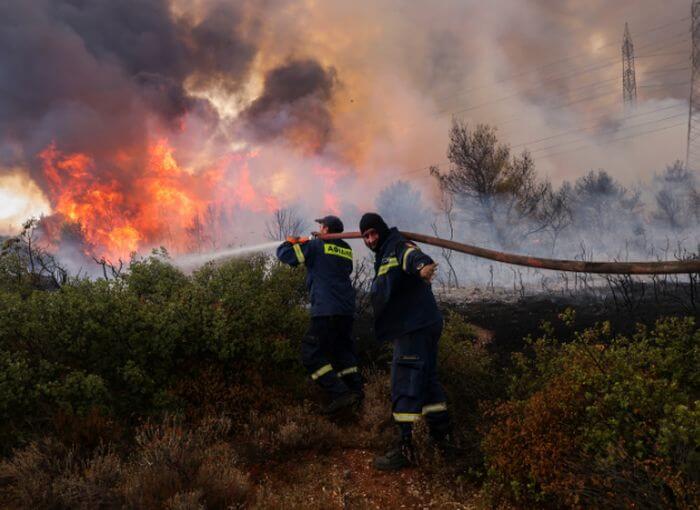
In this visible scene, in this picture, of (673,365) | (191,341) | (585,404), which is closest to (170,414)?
(191,341)

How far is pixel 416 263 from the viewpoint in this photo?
3.76 meters

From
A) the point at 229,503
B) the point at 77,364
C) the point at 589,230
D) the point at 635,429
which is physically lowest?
the point at 229,503

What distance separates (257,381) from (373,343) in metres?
2.28

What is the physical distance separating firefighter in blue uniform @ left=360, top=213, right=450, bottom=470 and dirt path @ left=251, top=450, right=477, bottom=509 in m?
0.18

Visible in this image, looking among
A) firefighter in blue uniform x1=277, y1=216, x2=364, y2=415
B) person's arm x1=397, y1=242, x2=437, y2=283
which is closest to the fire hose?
person's arm x1=397, y1=242, x2=437, y2=283

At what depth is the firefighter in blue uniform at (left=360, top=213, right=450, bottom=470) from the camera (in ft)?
12.8

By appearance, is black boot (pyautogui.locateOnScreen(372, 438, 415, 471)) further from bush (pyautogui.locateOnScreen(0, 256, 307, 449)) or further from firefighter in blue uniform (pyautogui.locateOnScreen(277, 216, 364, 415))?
bush (pyautogui.locateOnScreen(0, 256, 307, 449))

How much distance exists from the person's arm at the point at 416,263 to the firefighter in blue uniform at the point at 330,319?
1.45 metres

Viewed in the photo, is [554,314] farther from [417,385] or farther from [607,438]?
[607,438]

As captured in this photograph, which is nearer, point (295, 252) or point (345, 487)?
point (345, 487)

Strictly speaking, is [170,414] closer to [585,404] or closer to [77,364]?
[77,364]

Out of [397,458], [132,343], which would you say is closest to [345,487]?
[397,458]

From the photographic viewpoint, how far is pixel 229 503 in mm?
3211

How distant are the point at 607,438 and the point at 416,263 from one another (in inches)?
66.4
